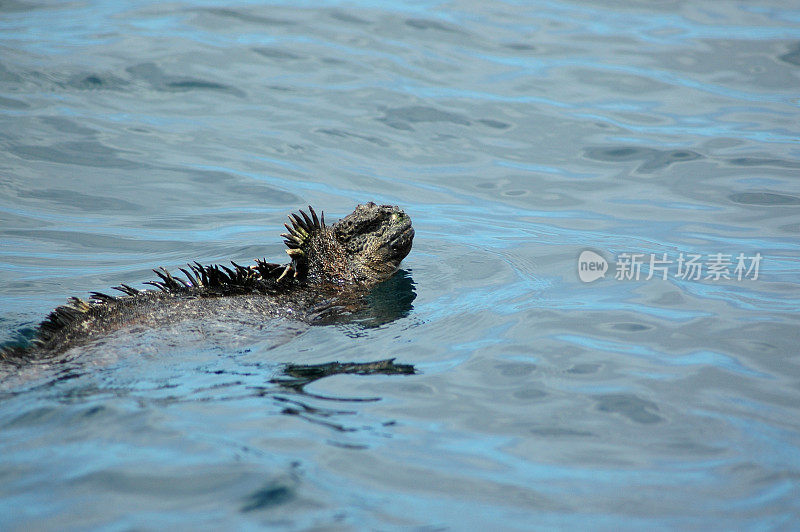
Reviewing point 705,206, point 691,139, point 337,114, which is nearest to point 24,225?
point 337,114

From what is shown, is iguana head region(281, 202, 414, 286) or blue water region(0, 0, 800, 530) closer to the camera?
blue water region(0, 0, 800, 530)

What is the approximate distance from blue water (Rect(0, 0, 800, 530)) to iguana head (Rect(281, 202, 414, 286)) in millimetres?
363

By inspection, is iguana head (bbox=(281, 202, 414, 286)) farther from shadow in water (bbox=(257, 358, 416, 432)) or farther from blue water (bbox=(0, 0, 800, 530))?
shadow in water (bbox=(257, 358, 416, 432))

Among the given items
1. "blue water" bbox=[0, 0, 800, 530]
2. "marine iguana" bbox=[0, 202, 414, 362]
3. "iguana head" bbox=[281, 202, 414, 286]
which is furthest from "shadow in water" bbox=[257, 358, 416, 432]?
"iguana head" bbox=[281, 202, 414, 286]

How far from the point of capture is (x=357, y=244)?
784 cm

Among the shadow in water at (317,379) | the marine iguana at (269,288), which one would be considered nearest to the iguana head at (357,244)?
the marine iguana at (269,288)

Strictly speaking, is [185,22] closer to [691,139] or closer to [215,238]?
[215,238]

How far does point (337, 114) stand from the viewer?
1282cm

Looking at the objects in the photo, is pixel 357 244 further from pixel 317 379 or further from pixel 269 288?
pixel 317 379

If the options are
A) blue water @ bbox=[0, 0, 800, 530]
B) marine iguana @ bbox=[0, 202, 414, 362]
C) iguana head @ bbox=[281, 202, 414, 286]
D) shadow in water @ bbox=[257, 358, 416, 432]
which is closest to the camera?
blue water @ bbox=[0, 0, 800, 530]

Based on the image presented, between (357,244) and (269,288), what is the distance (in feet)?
3.97

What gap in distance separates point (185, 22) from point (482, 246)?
9.13 metres

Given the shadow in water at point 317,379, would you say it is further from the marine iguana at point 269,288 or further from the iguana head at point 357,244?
the iguana head at point 357,244

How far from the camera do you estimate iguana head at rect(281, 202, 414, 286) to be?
7566 millimetres
